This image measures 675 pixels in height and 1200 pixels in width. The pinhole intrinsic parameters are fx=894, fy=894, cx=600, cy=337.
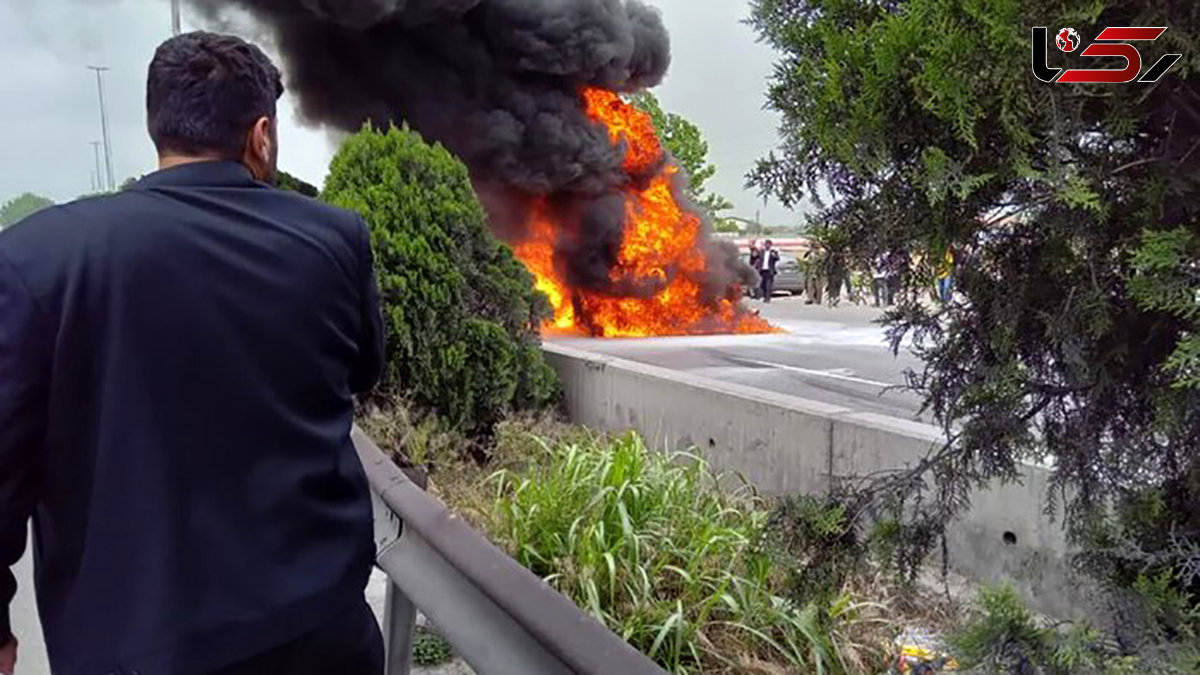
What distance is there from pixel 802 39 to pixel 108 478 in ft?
4.92

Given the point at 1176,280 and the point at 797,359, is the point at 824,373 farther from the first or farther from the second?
the point at 1176,280

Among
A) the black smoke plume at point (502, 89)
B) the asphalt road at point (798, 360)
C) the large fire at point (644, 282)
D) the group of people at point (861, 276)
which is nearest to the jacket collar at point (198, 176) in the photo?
the group of people at point (861, 276)

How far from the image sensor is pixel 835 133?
1.57 meters

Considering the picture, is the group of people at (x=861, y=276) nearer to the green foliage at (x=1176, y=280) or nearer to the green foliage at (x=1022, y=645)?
the green foliage at (x=1176, y=280)

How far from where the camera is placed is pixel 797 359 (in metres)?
13.7

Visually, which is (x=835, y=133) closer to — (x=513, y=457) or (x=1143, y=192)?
(x=1143, y=192)

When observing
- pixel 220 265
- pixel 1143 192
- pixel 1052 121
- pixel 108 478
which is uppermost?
pixel 1052 121

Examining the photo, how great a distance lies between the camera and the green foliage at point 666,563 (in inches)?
122

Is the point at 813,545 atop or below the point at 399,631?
atop

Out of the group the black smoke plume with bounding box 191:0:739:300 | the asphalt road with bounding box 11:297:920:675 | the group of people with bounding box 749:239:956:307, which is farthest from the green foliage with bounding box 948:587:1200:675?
the black smoke plume with bounding box 191:0:739:300


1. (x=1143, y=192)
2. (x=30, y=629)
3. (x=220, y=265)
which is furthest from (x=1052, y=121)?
(x=30, y=629)

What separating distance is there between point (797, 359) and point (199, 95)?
497 inches

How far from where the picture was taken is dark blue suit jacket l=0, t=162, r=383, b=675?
1534 mm

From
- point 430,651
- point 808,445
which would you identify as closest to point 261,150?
point 430,651
